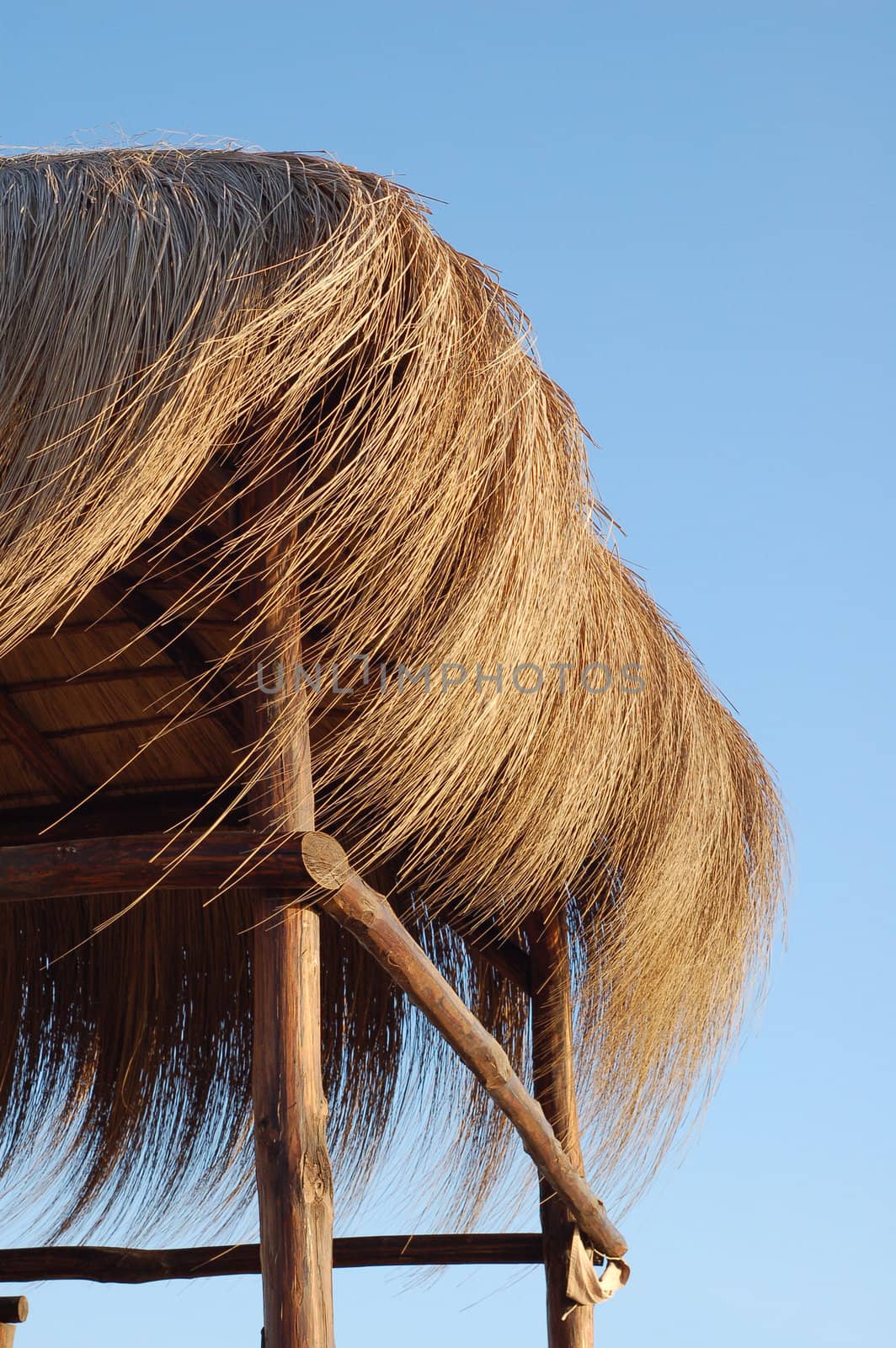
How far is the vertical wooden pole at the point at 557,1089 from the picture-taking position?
13.0 feet

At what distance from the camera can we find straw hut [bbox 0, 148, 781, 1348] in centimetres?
237

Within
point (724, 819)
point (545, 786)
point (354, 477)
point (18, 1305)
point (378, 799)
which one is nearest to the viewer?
point (354, 477)

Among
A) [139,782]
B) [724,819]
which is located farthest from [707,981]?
[139,782]

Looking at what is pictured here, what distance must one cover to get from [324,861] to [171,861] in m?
0.24

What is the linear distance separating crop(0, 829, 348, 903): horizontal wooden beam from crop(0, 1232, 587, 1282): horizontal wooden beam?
6.25ft

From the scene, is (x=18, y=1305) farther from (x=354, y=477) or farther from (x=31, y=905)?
(x=354, y=477)

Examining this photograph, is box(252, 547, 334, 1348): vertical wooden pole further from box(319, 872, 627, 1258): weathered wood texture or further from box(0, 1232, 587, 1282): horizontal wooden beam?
box(0, 1232, 587, 1282): horizontal wooden beam

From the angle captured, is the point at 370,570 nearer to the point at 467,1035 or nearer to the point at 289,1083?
the point at 289,1083

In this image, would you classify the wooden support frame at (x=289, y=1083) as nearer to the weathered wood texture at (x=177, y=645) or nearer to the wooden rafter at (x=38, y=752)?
the weathered wood texture at (x=177, y=645)

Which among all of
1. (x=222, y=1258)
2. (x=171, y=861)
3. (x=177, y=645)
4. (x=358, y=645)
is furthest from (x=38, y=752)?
(x=358, y=645)

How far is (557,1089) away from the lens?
13.4 feet

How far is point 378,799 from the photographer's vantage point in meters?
2.61

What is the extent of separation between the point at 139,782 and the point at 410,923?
0.85 meters

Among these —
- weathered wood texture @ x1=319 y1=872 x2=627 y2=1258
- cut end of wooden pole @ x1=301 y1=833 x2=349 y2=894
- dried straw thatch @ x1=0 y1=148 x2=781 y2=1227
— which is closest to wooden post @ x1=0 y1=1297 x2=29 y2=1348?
dried straw thatch @ x1=0 y1=148 x2=781 y2=1227
